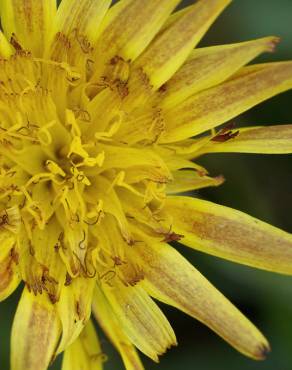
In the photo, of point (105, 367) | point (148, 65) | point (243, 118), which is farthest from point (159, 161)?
point (105, 367)

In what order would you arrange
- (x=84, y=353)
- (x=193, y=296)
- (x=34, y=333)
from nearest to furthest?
(x=34, y=333)
(x=193, y=296)
(x=84, y=353)

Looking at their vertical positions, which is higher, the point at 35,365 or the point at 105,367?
the point at 35,365

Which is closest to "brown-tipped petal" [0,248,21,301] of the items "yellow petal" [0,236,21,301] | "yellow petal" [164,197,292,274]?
"yellow petal" [0,236,21,301]

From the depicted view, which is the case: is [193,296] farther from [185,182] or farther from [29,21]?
[29,21]

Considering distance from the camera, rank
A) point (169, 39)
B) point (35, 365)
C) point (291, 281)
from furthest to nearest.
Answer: point (291, 281), point (169, 39), point (35, 365)

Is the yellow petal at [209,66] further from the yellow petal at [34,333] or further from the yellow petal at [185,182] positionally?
the yellow petal at [34,333]

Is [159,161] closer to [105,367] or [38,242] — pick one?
[38,242]

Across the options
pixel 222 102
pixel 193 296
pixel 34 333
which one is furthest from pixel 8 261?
pixel 222 102
